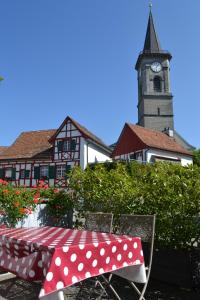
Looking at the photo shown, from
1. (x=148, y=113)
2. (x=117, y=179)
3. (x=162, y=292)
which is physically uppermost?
(x=148, y=113)

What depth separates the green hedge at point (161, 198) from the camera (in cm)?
468

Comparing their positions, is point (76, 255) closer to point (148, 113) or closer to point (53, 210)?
point (53, 210)

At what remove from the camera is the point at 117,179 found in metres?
6.49

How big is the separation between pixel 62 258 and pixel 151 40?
58033 mm

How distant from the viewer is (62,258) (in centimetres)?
253

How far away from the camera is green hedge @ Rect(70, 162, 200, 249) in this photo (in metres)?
4.68

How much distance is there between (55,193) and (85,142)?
82.1ft

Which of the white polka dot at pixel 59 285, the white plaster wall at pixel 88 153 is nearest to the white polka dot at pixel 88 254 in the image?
the white polka dot at pixel 59 285

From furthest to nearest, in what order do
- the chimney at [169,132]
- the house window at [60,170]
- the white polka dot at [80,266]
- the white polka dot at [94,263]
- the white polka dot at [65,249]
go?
the chimney at [169,132] → the house window at [60,170] → the white polka dot at [94,263] → the white polka dot at [80,266] → the white polka dot at [65,249]

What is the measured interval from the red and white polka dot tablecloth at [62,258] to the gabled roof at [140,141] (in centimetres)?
3153

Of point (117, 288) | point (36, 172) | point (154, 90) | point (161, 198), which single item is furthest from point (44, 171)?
point (117, 288)

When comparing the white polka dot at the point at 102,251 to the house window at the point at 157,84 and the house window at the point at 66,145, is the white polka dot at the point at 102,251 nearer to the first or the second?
the house window at the point at 66,145

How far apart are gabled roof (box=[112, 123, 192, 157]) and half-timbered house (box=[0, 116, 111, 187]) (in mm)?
2716

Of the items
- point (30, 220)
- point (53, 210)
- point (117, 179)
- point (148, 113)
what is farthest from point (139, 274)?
point (148, 113)
